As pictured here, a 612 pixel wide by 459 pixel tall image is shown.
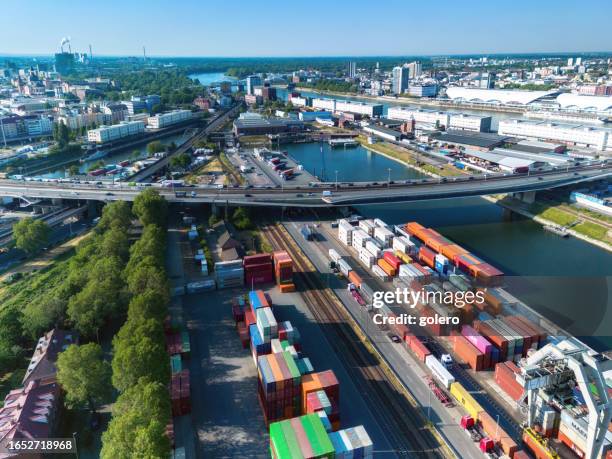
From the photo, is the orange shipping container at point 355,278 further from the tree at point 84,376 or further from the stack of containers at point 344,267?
the tree at point 84,376

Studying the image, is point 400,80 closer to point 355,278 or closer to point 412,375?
point 355,278

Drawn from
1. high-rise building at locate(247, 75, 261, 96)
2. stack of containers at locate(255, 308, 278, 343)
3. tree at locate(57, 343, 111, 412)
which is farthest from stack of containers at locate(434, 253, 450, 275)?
high-rise building at locate(247, 75, 261, 96)

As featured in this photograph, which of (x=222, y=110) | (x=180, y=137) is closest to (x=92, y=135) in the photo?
(x=180, y=137)

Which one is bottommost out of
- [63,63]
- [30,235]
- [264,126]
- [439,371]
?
[439,371]

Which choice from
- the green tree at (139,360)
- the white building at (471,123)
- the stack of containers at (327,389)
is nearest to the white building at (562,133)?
the white building at (471,123)

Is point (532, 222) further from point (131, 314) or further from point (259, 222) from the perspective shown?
point (131, 314)

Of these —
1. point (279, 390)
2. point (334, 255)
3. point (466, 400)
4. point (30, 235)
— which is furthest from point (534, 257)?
point (30, 235)
